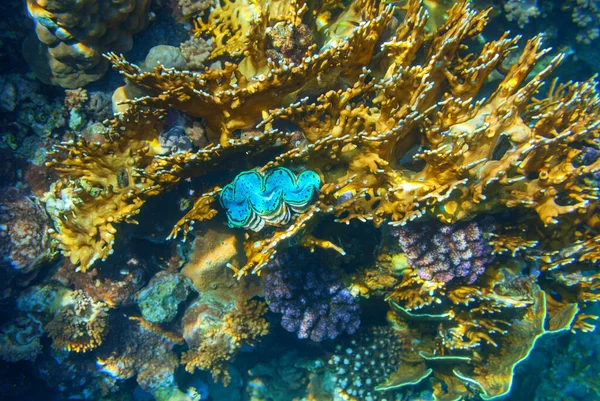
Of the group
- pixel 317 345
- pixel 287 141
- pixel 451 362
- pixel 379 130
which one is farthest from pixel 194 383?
pixel 379 130

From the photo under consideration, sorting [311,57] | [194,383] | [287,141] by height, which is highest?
[311,57]

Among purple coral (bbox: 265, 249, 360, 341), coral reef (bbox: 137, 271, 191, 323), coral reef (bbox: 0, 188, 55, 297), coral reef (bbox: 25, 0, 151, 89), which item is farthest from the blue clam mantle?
coral reef (bbox: 0, 188, 55, 297)

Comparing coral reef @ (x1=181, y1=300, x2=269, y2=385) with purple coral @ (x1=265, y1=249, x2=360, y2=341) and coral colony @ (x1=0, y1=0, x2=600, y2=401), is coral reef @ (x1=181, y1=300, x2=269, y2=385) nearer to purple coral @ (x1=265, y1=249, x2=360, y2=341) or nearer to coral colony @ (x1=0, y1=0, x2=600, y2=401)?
coral colony @ (x1=0, y1=0, x2=600, y2=401)

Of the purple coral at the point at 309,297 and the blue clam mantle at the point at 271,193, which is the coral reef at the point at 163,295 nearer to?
the purple coral at the point at 309,297

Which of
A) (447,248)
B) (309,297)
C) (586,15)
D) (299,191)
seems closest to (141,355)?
(309,297)

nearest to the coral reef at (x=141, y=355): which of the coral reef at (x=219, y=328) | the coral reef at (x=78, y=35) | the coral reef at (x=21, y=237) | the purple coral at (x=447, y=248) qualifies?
the coral reef at (x=219, y=328)

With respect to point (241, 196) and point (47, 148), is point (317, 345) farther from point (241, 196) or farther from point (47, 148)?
point (47, 148)

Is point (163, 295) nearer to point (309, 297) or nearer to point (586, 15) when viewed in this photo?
point (309, 297)
